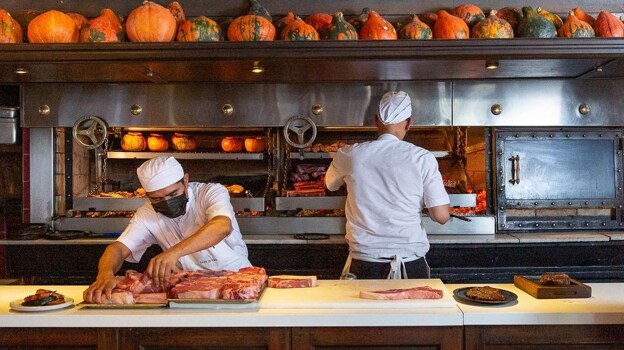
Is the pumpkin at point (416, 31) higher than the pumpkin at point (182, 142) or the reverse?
higher

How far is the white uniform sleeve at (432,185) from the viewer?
143 inches

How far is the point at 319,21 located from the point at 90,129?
2.27 meters

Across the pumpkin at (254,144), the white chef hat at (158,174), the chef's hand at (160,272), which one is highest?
the pumpkin at (254,144)

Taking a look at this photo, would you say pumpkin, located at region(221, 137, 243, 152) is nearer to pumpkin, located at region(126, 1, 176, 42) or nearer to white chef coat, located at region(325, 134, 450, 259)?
pumpkin, located at region(126, 1, 176, 42)

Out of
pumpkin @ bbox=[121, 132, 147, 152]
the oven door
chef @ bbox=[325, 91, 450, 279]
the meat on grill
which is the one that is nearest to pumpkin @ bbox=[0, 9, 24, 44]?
pumpkin @ bbox=[121, 132, 147, 152]

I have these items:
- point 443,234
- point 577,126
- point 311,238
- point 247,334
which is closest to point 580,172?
point 577,126

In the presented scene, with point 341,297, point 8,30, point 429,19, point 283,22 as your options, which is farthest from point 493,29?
point 8,30

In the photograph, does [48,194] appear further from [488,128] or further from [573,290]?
[573,290]

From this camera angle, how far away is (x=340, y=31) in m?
4.34

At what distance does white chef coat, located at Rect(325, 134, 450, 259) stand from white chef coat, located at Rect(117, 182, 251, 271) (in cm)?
77

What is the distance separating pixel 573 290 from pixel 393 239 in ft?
3.42

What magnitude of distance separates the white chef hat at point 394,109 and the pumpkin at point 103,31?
192 centimetres

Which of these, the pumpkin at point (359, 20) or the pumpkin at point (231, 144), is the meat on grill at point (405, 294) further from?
the pumpkin at point (231, 144)

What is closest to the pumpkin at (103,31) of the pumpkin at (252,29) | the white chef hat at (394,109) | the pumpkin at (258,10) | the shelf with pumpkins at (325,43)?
the shelf with pumpkins at (325,43)
